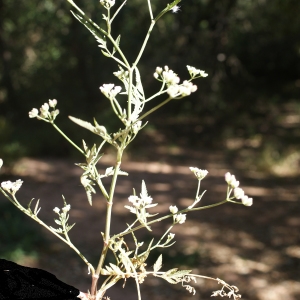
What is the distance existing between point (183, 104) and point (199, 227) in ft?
16.3

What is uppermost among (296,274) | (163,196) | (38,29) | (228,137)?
(38,29)

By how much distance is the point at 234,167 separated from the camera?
816cm

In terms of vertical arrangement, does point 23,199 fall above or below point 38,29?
below

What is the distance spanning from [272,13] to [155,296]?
609 cm

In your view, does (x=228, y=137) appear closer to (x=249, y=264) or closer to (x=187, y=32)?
(x=187, y=32)

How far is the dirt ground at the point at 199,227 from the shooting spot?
16.1 ft

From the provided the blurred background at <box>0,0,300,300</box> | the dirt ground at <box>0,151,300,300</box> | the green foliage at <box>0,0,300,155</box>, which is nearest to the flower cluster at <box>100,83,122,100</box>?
the dirt ground at <box>0,151,300,300</box>

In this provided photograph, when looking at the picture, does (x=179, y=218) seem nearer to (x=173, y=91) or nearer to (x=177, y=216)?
(x=177, y=216)

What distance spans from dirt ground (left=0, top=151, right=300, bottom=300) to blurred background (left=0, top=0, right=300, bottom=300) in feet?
0.12

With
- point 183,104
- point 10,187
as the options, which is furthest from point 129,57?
point 10,187

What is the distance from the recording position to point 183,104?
10656 mm

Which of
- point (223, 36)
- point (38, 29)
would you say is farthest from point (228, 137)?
point (38, 29)

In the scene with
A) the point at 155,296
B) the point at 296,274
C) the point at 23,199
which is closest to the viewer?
the point at 155,296

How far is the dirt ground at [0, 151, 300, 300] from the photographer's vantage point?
4922 millimetres
